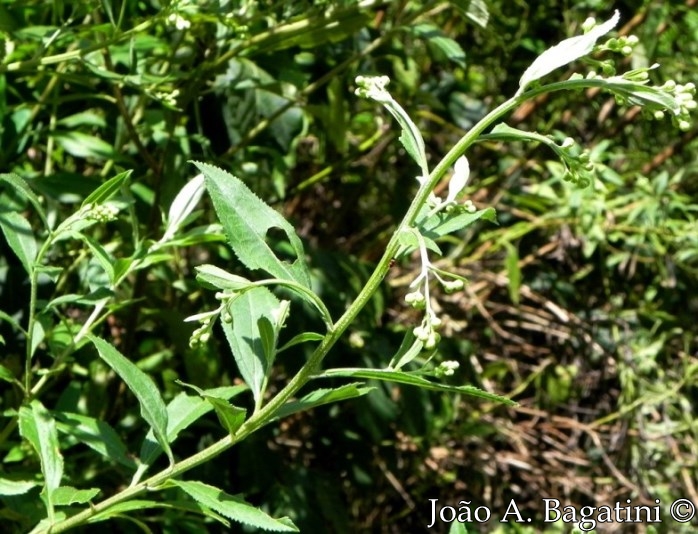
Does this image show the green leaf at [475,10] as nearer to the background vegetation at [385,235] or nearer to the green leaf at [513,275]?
the background vegetation at [385,235]

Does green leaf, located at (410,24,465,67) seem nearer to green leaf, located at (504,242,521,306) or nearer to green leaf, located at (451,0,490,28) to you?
→ green leaf, located at (451,0,490,28)

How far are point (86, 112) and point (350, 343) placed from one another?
681mm

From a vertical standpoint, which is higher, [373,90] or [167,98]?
[373,90]

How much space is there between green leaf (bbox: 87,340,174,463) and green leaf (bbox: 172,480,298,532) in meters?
0.04

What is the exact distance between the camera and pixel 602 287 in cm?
281

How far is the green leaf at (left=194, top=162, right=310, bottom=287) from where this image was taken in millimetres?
974

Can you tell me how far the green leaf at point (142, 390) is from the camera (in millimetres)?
1044

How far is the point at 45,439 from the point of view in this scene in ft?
3.89

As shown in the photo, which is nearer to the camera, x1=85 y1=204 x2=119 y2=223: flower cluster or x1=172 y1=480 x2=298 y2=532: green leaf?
x1=172 y1=480 x2=298 y2=532: green leaf

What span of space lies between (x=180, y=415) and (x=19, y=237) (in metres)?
0.30

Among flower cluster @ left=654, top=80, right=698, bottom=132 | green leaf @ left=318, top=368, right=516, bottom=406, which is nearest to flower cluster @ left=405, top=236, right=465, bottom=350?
green leaf @ left=318, top=368, right=516, bottom=406

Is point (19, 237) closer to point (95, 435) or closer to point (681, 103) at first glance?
point (95, 435)

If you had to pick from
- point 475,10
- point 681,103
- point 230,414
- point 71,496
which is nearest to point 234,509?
point 230,414

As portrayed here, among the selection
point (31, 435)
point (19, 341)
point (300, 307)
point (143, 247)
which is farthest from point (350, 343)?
point (31, 435)
